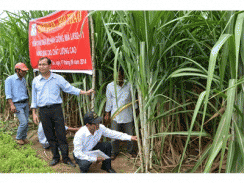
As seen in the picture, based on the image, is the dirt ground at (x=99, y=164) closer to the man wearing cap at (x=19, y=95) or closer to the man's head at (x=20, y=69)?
the man wearing cap at (x=19, y=95)

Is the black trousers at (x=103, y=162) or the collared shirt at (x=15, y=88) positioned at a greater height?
the collared shirt at (x=15, y=88)

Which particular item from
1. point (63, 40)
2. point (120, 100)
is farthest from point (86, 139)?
point (63, 40)

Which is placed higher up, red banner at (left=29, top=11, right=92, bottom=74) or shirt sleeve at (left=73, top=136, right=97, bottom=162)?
red banner at (left=29, top=11, right=92, bottom=74)

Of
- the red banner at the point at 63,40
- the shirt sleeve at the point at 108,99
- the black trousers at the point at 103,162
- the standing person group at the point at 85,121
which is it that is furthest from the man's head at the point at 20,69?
the black trousers at the point at 103,162

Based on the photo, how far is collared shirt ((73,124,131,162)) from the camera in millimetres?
1772

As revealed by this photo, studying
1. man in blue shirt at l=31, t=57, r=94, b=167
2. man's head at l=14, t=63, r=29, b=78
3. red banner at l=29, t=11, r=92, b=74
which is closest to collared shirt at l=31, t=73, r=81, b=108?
man in blue shirt at l=31, t=57, r=94, b=167

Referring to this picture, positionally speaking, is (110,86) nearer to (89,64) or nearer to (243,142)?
(89,64)

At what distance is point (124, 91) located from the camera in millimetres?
2113

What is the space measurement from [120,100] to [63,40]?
0.89m

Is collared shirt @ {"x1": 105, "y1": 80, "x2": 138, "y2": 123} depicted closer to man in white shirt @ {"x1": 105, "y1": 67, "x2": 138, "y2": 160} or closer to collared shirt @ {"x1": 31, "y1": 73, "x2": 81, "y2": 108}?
man in white shirt @ {"x1": 105, "y1": 67, "x2": 138, "y2": 160}

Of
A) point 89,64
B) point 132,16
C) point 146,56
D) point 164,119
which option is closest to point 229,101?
point 146,56

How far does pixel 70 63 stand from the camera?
7.23ft

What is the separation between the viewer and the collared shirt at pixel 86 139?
5.82 feet

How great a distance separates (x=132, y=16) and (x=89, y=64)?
0.82 m
